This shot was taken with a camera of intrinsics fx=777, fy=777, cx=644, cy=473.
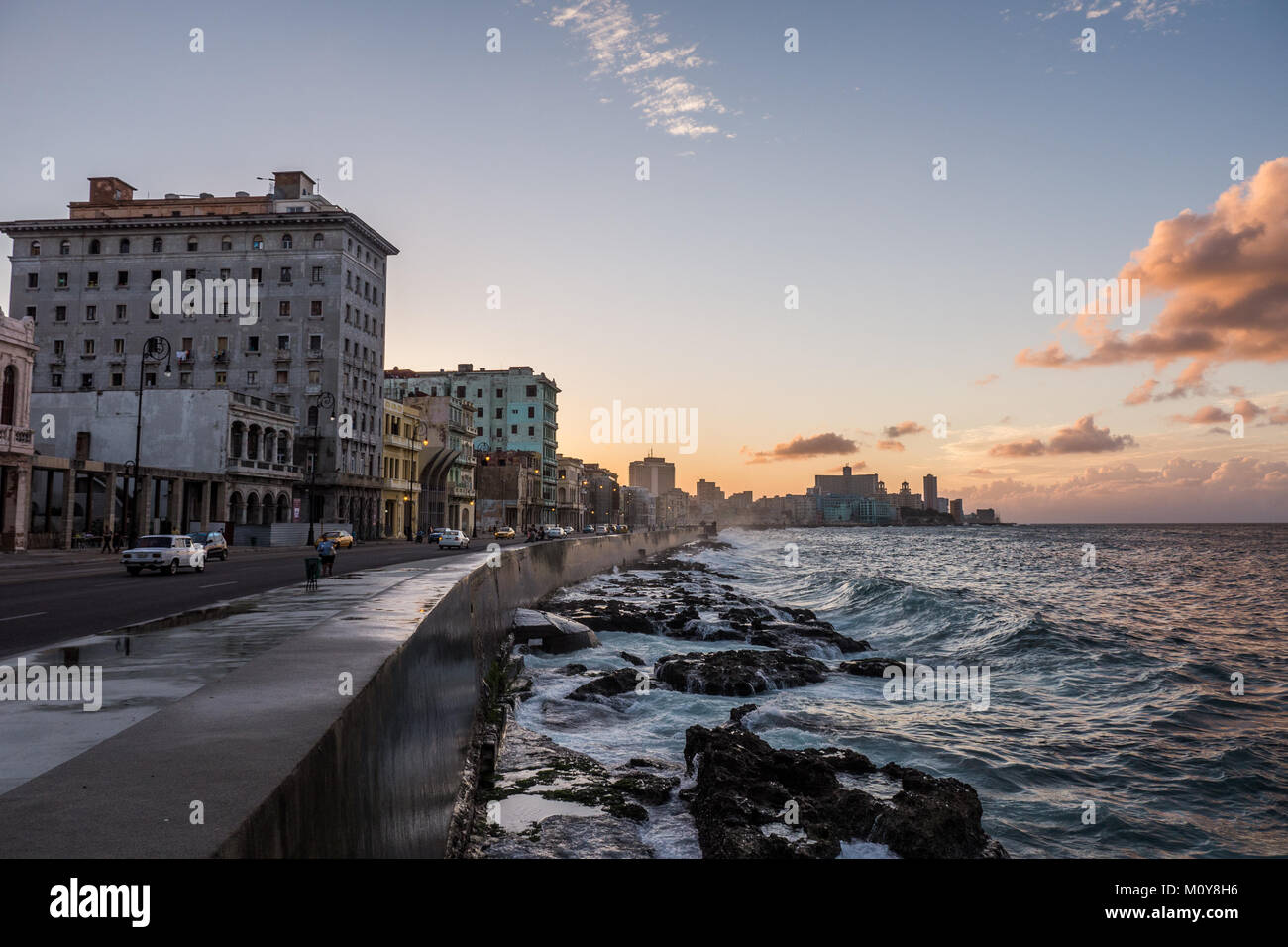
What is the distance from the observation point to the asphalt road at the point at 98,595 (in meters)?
13.3

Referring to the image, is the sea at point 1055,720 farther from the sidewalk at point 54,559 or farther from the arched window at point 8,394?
the arched window at point 8,394

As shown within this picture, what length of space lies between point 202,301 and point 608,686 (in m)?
80.4

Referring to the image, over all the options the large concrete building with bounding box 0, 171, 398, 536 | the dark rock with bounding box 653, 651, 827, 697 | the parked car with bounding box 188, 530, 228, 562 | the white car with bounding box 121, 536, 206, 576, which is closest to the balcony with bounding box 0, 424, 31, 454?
the parked car with bounding box 188, 530, 228, 562

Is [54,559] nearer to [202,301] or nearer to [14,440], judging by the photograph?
[14,440]

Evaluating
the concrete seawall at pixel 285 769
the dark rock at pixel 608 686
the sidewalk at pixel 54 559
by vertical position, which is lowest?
the dark rock at pixel 608 686

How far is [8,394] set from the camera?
40.1 m

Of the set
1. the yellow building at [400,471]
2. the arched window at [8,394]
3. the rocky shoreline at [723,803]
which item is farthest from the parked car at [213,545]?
the yellow building at [400,471]

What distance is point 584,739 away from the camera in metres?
14.5

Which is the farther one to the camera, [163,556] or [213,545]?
[213,545]

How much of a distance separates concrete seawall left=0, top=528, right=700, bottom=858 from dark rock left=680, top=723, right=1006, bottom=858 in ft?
11.1

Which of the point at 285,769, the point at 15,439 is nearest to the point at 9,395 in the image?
the point at 15,439

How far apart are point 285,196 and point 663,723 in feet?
291

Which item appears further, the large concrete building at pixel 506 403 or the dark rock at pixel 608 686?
the large concrete building at pixel 506 403

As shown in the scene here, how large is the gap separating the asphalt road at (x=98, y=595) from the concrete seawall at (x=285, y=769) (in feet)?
19.3
